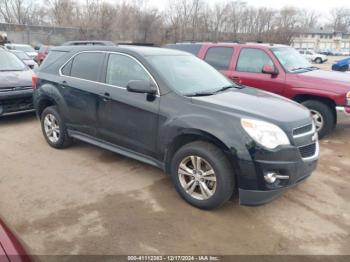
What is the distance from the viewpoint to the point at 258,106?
3.69 meters

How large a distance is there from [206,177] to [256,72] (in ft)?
12.8

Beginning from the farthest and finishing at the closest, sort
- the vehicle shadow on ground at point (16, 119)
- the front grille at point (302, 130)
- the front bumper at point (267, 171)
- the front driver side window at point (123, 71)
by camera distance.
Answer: the vehicle shadow on ground at point (16, 119) < the front driver side window at point (123, 71) < the front grille at point (302, 130) < the front bumper at point (267, 171)

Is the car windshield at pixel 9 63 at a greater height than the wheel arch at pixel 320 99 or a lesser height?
greater

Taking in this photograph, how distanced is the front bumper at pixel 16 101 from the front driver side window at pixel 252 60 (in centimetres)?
460

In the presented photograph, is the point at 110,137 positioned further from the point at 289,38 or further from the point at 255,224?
the point at 289,38

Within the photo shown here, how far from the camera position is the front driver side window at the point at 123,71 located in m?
4.15

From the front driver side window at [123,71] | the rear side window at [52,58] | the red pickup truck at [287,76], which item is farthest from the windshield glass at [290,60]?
the rear side window at [52,58]

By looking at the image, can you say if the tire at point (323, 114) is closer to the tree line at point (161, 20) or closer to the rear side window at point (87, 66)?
the rear side window at point (87, 66)

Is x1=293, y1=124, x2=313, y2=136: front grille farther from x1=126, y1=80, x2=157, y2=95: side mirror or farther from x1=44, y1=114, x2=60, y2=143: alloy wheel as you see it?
x1=44, y1=114, x2=60, y2=143: alloy wheel

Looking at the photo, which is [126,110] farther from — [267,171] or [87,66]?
[267,171]

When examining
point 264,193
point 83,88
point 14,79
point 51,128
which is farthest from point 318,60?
point 264,193

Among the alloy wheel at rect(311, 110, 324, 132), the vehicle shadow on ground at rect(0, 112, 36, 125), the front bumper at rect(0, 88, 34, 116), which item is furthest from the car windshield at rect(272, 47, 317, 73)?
the vehicle shadow on ground at rect(0, 112, 36, 125)

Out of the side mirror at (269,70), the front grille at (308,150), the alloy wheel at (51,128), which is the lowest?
the alloy wheel at (51,128)

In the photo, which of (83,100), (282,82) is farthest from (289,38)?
(83,100)
